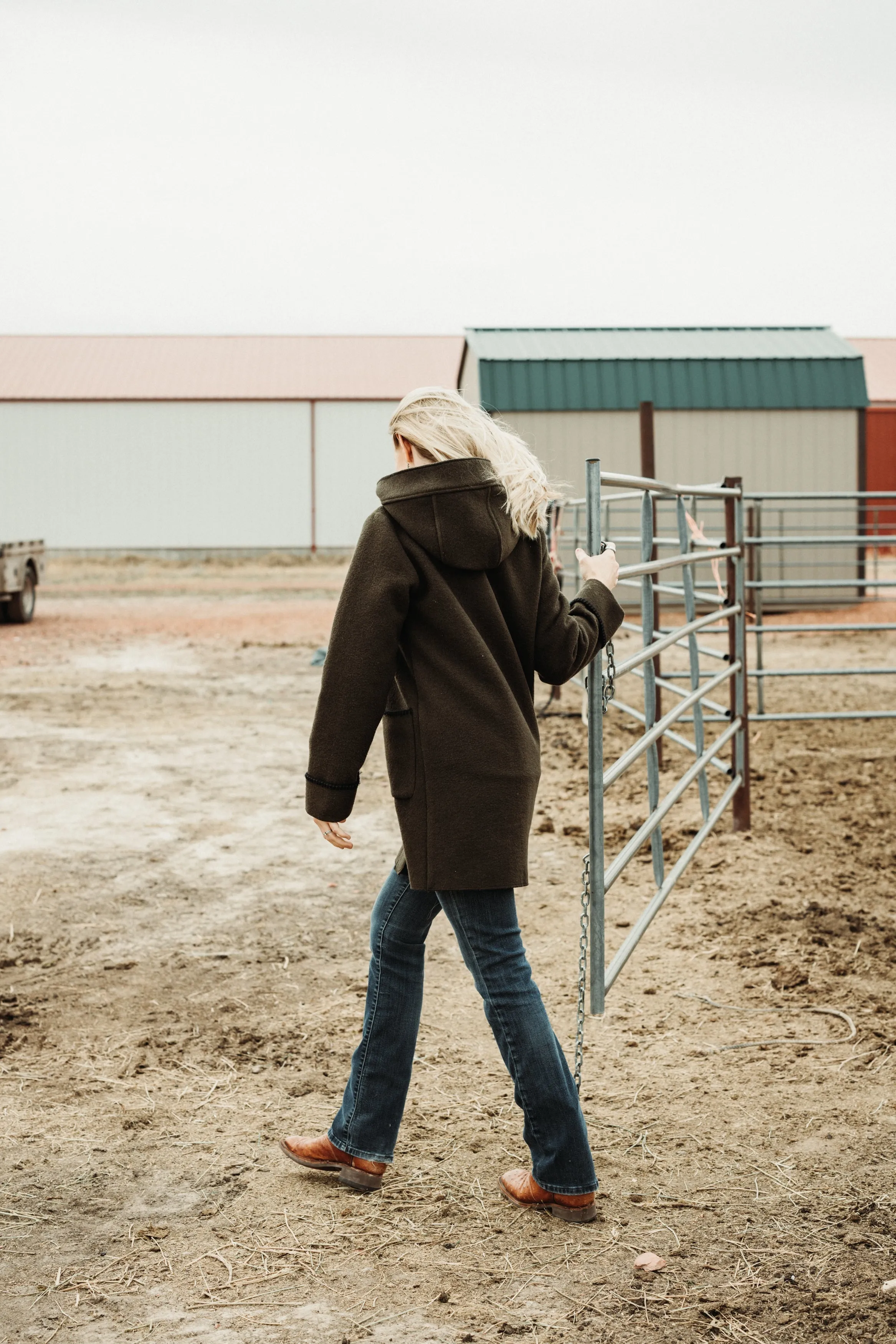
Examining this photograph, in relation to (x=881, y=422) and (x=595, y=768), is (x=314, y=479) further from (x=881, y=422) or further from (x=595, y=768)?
(x=595, y=768)

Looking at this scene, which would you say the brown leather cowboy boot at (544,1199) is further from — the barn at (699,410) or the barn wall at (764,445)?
the barn wall at (764,445)

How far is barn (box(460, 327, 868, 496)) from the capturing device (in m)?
18.5

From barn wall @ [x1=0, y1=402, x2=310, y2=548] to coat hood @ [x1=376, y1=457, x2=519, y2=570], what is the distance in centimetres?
2778

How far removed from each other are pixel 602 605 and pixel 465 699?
50 cm

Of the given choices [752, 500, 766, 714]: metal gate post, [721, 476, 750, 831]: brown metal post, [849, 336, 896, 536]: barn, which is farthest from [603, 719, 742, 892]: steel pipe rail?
[849, 336, 896, 536]: barn

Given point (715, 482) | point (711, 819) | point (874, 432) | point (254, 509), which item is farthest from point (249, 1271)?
point (874, 432)

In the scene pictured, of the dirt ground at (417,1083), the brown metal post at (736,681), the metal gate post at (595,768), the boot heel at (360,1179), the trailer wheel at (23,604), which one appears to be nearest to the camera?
the dirt ground at (417,1083)

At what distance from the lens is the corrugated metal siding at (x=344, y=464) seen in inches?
1179

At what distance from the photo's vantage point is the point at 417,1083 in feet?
11.1

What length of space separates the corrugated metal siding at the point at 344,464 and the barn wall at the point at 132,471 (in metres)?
0.55

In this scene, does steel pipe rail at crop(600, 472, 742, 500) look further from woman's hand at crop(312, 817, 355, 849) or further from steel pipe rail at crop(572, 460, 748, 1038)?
woman's hand at crop(312, 817, 355, 849)

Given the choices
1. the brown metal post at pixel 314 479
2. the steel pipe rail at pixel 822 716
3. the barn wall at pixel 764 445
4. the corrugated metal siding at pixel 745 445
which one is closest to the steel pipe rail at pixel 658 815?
the steel pipe rail at pixel 822 716

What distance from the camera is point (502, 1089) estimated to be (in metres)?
3.32

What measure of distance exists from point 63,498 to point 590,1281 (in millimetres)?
29064
